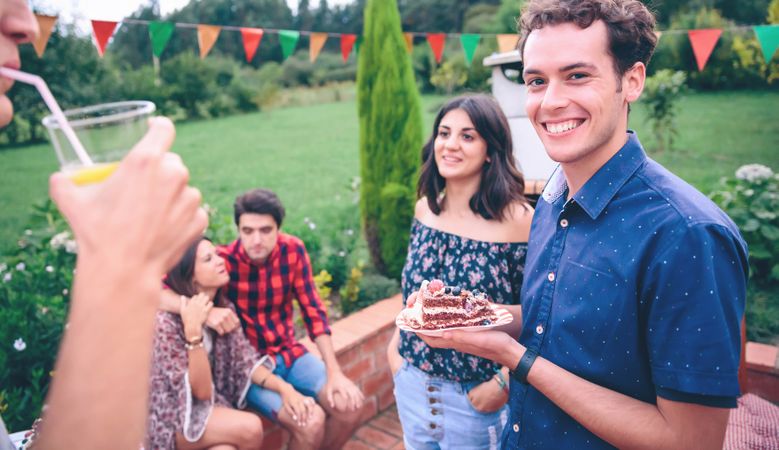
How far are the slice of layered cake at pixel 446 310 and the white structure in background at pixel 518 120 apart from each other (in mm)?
1822

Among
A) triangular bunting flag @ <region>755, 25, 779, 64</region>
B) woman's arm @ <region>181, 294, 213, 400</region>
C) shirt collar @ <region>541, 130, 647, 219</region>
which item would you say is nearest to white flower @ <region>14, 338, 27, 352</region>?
woman's arm @ <region>181, 294, 213, 400</region>

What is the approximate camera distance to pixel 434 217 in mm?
2545

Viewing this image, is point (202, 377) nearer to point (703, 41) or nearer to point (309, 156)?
point (703, 41)

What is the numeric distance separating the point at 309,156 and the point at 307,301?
Answer: 1016cm

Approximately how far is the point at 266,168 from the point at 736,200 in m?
9.73

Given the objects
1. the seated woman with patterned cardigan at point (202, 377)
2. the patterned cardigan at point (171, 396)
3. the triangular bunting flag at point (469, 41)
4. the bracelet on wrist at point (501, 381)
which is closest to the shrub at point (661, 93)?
the triangular bunting flag at point (469, 41)

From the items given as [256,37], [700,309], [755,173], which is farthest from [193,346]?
[755,173]

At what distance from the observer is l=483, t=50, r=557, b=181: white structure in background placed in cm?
366

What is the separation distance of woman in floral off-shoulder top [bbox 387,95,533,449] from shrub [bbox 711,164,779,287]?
3195 mm

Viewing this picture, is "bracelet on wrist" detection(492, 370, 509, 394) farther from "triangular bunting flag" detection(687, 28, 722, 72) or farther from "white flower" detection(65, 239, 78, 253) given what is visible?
"triangular bunting flag" detection(687, 28, 722, 72)

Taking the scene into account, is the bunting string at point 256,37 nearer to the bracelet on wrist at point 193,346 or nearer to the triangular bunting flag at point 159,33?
the triangular bunting flag at point 159,33

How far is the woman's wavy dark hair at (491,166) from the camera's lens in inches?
95.3

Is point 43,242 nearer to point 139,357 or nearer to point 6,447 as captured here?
point 6,447

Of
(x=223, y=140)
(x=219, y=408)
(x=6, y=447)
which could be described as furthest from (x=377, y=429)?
(x=223, y=140)
